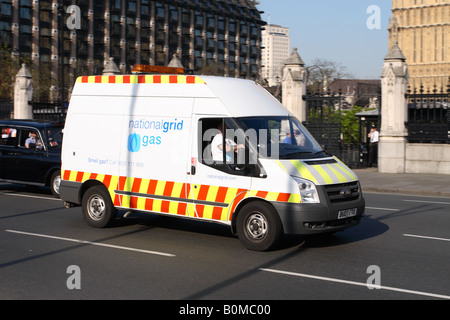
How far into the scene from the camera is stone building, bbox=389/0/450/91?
89.2 meters

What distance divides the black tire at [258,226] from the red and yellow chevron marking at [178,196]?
157mm

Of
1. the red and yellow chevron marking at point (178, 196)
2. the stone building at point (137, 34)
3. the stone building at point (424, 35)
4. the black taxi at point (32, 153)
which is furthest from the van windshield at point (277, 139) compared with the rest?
the stone building at point (424, 35)

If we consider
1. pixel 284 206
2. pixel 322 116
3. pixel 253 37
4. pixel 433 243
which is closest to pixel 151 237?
pixel 284 206

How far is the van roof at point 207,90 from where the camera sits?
9.41 m

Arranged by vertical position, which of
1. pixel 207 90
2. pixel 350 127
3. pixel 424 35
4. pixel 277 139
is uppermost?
pixel 424 35

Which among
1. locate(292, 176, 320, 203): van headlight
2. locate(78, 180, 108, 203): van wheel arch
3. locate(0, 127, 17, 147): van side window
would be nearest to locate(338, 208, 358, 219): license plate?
locate(292, 176, 320, 203): van headlight

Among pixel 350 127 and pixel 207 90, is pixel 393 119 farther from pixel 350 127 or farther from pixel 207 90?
pixel 207 90

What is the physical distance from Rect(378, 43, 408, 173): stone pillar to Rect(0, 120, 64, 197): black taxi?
41.9ft

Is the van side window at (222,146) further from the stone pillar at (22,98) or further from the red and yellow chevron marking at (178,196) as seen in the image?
the stone pillar at (22,98)

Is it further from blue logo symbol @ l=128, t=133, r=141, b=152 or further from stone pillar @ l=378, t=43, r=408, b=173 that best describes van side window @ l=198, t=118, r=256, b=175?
stone pillar @ l=378, t=43, r=408, b=173

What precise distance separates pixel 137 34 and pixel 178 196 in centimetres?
10769

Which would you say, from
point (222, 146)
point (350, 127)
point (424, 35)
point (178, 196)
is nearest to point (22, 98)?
point (350, 127)

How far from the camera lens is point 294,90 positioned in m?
25.4
